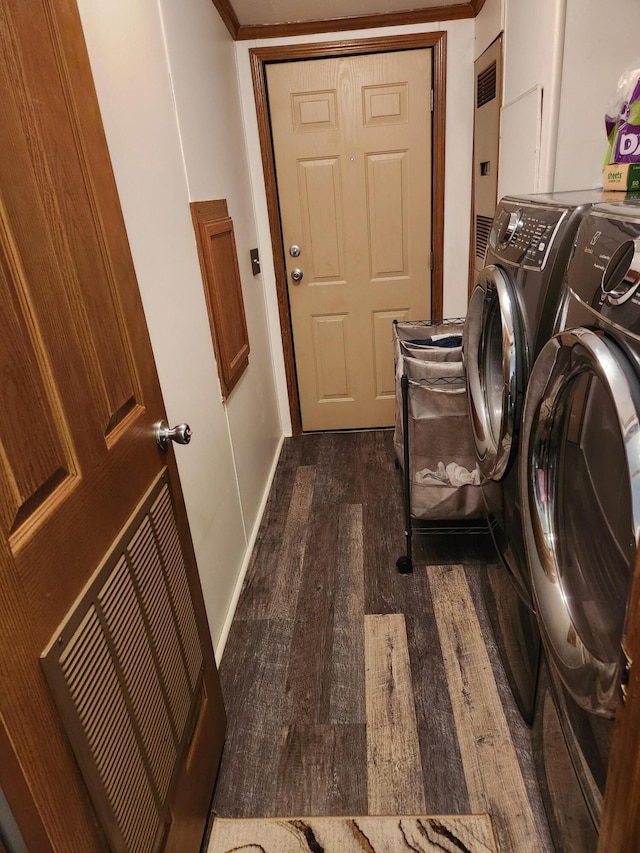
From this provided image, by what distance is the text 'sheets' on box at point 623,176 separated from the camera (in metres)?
1.18

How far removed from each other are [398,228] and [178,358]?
5.75 ft

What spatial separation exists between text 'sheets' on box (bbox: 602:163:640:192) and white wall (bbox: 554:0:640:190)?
387 mm

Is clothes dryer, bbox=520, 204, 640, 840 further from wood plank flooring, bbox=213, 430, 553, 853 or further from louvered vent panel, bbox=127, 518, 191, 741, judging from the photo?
louvered vent panel, bbox=127, 518, 191, 741

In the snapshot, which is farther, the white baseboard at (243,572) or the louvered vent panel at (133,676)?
the white baseboard at (243,572)

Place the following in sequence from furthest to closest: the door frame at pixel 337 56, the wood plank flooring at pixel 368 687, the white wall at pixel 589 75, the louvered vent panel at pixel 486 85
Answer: the door frame at pixel 337 56
the louvered vent panel at pixel 486 85
the white wall at pixel 589 75
the wood plank flooring at pixel 368 687

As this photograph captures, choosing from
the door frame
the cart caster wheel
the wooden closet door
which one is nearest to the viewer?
the wooden closet door

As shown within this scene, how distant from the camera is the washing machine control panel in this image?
107cm

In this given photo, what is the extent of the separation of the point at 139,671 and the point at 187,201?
1349 millimetres

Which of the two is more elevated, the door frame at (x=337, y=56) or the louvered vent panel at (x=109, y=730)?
the door frame at (x=337, y=56)

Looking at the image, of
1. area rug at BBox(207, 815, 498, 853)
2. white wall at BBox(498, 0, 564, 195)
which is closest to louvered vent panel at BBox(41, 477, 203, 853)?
area rug at BBox(207, 815, 498, 853)

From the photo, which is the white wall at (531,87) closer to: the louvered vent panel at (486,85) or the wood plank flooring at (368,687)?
the louvered vent panel at (486,85)

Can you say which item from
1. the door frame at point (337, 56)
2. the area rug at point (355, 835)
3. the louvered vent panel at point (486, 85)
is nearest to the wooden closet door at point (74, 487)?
the area rug at point (355, 835)

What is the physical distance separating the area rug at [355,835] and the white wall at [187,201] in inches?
22.6

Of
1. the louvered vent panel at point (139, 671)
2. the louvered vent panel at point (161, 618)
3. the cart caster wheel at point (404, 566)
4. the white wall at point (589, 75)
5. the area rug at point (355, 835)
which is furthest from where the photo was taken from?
the cart caster wheel at point (404, 566)
